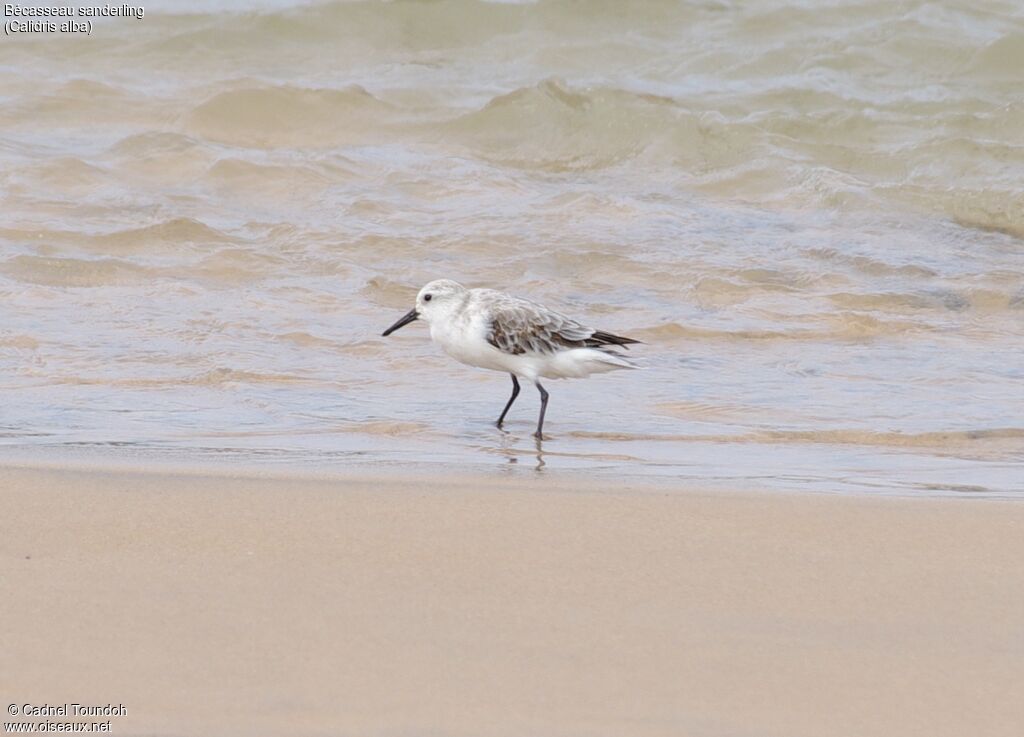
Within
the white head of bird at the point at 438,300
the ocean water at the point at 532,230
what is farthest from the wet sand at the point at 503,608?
the white head of bird at the point at 438,300

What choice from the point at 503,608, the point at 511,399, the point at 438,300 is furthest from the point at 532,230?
the point at 503,608

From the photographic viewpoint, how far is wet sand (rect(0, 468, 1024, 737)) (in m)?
3.31

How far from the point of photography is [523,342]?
23.9 feet

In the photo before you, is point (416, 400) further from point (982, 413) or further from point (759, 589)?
point (759, 589)

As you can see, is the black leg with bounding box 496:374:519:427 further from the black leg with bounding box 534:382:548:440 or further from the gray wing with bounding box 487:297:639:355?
the gray wing with bounding box 487:297:639:355

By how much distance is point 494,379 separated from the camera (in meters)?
8.48

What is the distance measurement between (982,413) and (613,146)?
7.19 metres

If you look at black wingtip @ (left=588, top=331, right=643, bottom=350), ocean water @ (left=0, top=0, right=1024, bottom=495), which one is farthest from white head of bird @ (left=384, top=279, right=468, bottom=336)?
black wingtip @ (left=588, top=331, right=643, bottom=350)

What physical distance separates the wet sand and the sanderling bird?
2216mm

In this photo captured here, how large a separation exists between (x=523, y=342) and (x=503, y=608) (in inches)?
138

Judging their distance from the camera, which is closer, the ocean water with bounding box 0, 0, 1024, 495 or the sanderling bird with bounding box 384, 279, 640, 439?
the ocean water with bounding box 0, 0, 1024, 495

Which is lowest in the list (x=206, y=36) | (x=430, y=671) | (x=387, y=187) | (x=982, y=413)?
(x=430, y=671)

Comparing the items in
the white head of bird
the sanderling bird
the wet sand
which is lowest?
the wet sand

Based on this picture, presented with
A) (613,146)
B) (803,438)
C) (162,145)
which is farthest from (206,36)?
(803,438)
